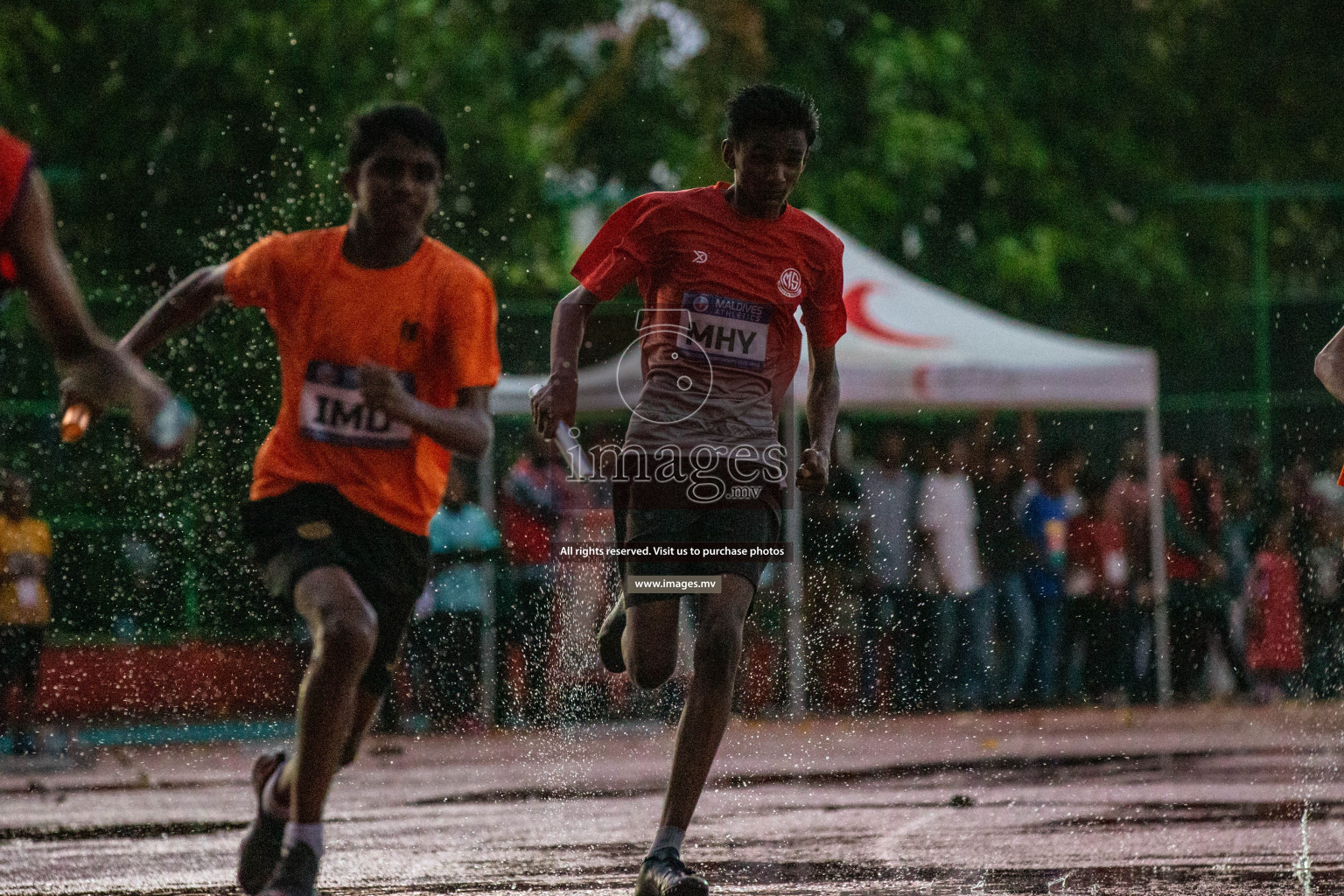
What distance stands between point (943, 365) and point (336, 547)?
804 centimetres

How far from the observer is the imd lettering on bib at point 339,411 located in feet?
17.0

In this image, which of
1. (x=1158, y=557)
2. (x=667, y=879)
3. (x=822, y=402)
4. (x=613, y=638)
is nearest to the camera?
(x=667, y=879)

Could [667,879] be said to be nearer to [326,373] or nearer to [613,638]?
[613,638]

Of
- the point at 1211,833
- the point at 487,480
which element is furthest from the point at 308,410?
the point at 487,480

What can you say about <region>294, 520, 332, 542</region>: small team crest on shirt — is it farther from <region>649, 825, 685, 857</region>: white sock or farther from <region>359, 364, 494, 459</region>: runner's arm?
<region>649, 825, 685, 857</region>: white sock

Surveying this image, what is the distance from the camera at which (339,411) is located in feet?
17.0

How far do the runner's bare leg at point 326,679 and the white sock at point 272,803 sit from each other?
32cm

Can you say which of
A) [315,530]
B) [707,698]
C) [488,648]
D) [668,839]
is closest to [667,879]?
[668,839]

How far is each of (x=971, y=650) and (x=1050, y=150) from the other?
8967 mm

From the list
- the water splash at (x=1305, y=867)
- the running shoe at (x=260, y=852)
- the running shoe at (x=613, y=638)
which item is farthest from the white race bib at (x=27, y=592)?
the water splash at (x=1305, y=867)

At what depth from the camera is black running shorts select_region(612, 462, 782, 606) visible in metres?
5.63

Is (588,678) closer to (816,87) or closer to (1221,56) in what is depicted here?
(816,87)

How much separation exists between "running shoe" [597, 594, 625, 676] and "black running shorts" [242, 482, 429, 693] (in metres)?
0.83

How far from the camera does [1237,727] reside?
12648 millimetres
